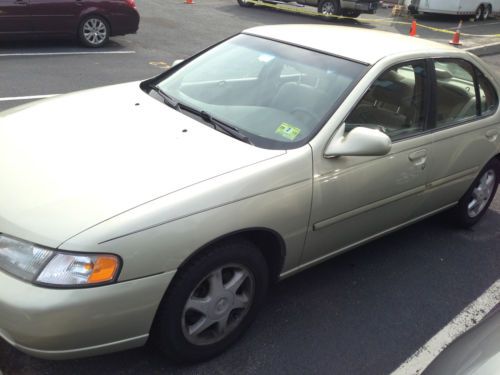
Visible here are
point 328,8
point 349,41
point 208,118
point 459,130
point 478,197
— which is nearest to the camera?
point 208,118

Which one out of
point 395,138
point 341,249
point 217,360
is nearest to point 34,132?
point 217,360

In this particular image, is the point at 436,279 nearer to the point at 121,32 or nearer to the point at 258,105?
the point at 258,105

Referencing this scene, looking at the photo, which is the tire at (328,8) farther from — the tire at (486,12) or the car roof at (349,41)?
the car roof at (349,41)

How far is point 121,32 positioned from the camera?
10.2m

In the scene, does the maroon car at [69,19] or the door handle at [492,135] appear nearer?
the door handle at [492,135]

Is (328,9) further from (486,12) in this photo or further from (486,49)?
(486,12)

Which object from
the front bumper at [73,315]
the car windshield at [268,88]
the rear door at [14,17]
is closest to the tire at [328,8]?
the rear door at [14,17]

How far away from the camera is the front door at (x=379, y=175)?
9.64 feet

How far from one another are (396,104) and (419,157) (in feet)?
1.25

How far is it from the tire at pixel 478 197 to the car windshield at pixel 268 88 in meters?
1.82

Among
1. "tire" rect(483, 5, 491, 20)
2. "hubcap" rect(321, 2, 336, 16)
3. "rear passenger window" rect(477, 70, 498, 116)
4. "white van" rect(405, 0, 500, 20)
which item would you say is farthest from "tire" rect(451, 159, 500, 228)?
"tire" rect(483, 5, 491, 20)

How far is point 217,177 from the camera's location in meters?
2.49

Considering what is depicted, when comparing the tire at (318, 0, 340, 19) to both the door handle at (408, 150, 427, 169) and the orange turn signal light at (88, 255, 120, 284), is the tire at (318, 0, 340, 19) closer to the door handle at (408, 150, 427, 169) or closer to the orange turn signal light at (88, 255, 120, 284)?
the door handle at (408, 150, 427, 169)

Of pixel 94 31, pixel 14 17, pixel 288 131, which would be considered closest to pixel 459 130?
pixel 288 131
